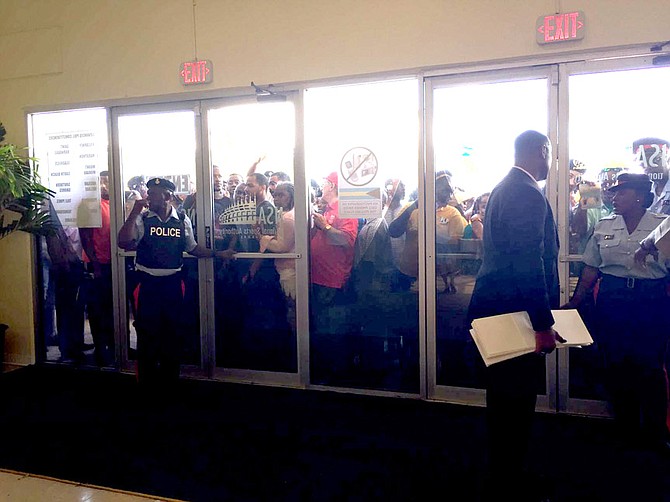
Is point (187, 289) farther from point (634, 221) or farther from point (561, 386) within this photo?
point (634, 221)

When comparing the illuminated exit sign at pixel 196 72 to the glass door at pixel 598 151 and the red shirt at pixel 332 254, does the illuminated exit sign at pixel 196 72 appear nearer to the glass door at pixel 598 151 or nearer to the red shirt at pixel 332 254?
the red shirt at pixel 332 254

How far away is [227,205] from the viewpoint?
4621mm

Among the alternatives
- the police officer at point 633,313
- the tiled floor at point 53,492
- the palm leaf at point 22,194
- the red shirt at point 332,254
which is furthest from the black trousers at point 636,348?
the palm leaf at point 22,194

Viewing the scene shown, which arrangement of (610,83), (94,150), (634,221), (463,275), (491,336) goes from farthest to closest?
(94,150) → (463,275) → (610,83) → (634,221) → (491,336)

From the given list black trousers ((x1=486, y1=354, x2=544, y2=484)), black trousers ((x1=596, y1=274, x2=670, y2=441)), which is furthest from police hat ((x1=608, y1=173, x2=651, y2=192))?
black trousers ((x1=486, y1=354, x2=544, y2=484))

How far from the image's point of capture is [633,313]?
3422 mm

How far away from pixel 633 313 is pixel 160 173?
370 centimetres

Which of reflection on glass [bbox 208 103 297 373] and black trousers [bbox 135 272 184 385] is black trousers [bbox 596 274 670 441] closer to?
reflection on glass [bbox 208 103 297 373]

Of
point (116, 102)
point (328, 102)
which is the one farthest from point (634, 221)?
point (116, 102)

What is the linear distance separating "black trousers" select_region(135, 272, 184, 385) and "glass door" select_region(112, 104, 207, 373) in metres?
0.29

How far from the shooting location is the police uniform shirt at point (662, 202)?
354 centimetres

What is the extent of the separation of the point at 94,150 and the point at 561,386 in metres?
4.25

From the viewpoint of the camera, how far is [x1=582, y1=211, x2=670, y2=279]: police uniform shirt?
336 centimetres

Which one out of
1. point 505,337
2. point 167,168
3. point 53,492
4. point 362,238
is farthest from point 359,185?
point 53,492
